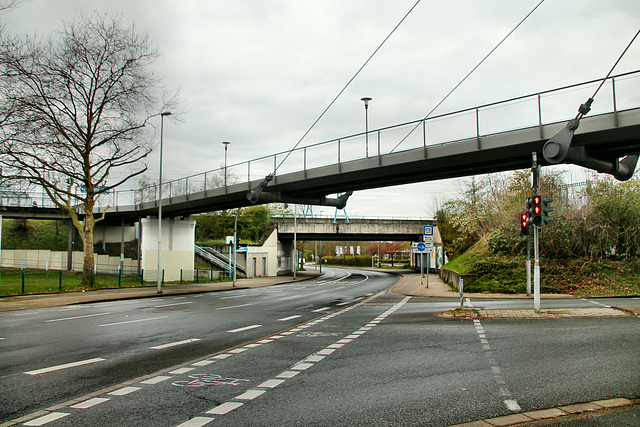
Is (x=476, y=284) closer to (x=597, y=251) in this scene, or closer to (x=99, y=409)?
(x=597, y=251)

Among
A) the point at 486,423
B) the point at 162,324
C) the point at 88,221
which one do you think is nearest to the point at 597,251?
the point at 162,324

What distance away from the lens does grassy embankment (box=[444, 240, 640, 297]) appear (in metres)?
23.0

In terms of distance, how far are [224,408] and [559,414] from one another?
369 centimetres

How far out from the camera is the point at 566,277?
24.7 m

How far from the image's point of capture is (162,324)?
44.0 feet

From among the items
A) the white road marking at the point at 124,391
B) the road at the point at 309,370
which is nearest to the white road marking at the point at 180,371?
the road at the point at 309,370

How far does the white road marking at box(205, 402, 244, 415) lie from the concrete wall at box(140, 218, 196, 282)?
3376 cm

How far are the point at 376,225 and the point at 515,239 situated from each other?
31.1m

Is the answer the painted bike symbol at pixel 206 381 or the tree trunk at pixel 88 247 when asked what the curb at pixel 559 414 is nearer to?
the painted bike symbol at pixel 206 381

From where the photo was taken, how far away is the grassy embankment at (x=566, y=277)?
22953mm

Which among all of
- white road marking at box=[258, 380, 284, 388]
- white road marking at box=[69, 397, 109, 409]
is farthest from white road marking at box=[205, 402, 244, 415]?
white road marking at box=[69, 397, 109, 409]

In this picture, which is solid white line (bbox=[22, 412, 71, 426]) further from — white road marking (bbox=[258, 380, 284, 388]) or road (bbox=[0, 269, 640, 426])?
white road marking (bbox=[258, 380, 284, 388])

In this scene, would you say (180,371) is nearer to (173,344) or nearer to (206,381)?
(206,381)

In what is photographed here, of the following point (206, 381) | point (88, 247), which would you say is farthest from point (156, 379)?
point (88, 247)
